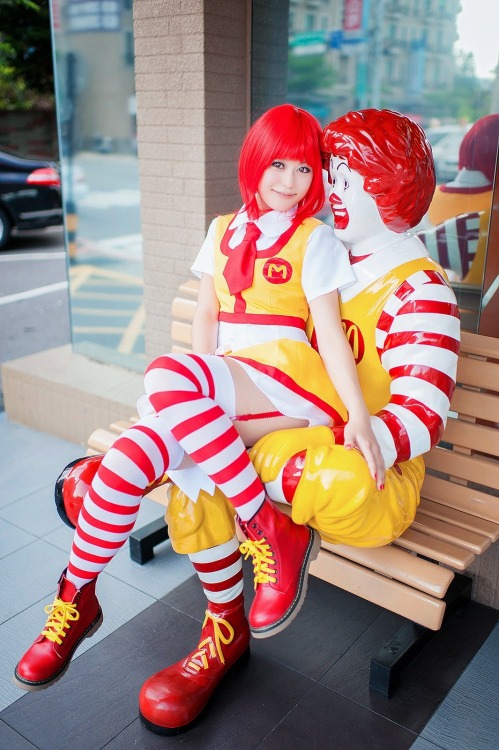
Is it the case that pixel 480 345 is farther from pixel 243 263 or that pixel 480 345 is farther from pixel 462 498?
pixel 243 263

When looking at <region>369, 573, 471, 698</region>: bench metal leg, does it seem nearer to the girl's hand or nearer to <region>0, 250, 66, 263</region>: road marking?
the girl's hand

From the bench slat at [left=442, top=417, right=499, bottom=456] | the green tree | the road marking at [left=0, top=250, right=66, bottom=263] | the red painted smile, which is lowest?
the road marking at [left=0, top=250, right=66, bottom=263]

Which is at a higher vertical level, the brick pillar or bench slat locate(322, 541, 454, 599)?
the brick pillar

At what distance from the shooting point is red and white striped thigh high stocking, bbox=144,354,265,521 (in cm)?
170

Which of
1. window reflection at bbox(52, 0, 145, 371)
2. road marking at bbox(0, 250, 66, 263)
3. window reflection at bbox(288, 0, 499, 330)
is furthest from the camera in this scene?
road marking at bbox(0, 250, 66, 263)

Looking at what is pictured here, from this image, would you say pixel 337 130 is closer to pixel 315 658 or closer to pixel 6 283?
pixel 315 658

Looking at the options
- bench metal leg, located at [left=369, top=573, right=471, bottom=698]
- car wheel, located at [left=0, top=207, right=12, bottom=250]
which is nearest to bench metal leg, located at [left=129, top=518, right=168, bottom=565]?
bench metal leg, located at [left=369, top=573, right=471, bottom=698]

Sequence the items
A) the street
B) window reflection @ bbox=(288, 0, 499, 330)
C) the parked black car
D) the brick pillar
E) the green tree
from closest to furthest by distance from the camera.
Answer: the brick pillar, window reflection @ bbox=(288, 0, 499, 330), the street, the parked black car, the green tree

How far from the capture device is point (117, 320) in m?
4.06

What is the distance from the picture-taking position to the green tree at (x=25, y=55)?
10.9 meters

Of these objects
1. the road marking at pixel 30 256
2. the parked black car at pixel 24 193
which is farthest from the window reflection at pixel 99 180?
the parked black car at pixel 24 193

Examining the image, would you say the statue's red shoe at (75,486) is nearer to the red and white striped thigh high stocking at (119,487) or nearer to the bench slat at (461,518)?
the red and white striped thigh high stocking at (119,487)

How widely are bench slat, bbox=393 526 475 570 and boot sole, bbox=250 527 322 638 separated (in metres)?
0.28

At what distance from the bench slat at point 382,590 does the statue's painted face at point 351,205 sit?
91 centimetres
